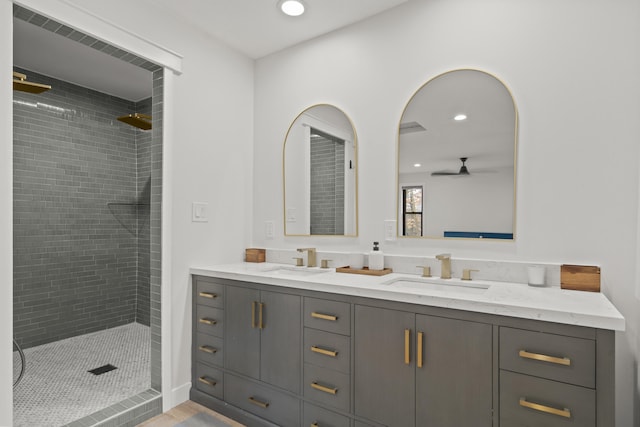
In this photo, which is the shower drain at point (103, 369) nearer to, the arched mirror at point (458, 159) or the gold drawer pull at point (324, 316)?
the gold drawer pull at point (324, 316)

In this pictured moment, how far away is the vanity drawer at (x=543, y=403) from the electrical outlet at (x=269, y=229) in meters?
1.88

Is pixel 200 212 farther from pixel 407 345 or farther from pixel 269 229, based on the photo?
pixel 407 345

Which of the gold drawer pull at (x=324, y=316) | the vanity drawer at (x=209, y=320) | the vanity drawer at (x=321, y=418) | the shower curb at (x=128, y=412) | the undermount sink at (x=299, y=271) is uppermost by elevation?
Answer: the undermount sink at (x=299, y=271)

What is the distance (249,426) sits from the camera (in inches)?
83.4

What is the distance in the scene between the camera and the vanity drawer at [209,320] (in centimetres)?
233

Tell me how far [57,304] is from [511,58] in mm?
4060

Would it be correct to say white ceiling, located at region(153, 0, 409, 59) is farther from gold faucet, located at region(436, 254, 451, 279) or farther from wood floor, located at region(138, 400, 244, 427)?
wood floor, located at region(138, 400, 244, 427)

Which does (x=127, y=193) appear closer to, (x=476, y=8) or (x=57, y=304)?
(x=57, y=304)

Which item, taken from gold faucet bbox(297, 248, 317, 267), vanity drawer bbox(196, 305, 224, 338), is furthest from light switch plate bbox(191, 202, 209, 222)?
gold faucet bbox(297, 248, 317, 267)

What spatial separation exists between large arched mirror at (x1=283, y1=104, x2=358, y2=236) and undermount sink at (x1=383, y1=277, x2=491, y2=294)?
545 mm

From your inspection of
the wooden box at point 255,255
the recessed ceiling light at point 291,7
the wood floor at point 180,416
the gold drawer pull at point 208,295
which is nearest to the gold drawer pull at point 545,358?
the wood floor at point 180,416

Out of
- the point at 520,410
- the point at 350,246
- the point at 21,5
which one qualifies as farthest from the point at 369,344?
the point at 21,5

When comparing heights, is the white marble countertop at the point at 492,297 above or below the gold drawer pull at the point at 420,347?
above

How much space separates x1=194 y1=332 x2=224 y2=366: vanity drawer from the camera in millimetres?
2324
